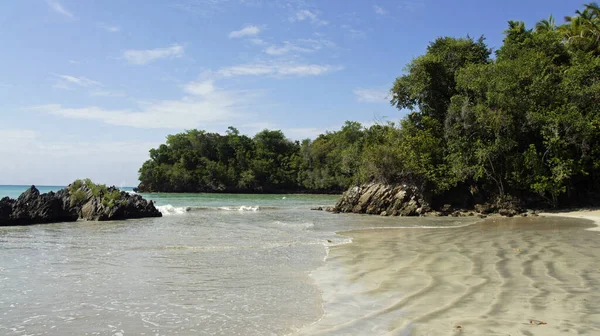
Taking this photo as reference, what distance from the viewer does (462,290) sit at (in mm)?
6730

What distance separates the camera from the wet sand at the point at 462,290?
5074 mm

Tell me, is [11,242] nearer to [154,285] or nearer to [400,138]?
[154,285]

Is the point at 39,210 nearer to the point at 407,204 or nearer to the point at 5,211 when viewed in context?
the point at 5,211

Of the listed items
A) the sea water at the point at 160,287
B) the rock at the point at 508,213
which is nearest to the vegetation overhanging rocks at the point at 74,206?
the sea water at the point at 160,287

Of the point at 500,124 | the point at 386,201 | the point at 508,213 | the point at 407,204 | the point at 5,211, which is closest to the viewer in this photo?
the point at 5,211

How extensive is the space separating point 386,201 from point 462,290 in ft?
77.6

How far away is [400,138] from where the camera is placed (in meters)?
33.5

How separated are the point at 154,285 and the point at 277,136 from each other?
86218 mm

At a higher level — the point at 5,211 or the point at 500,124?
the point at 500,124

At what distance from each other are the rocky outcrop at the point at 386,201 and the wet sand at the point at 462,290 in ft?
54.4

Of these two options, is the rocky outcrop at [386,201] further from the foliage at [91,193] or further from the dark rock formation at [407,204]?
the foliage at [91,193]

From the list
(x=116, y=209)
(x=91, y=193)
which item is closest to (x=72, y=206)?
(x=91, y=193)

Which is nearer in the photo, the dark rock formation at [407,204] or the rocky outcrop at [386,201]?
the dark rock formation at [407,204]

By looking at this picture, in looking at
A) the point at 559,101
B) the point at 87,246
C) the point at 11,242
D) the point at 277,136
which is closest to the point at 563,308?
the point at 87,246
